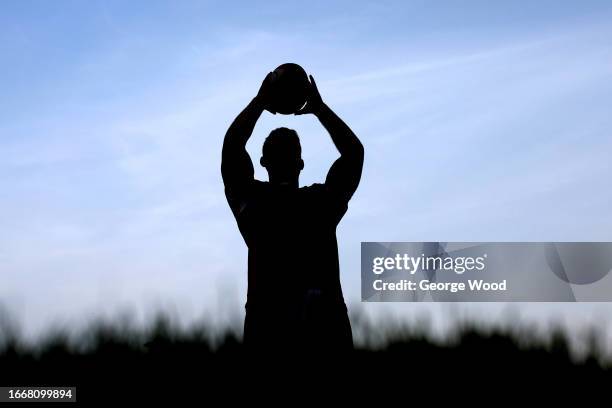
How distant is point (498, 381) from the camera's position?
9.65 m

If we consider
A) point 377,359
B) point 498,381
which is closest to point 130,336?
point 377,359

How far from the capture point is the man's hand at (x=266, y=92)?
5.69 metres

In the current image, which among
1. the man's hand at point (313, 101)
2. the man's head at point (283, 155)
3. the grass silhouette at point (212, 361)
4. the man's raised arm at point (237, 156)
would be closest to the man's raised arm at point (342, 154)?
the man's hand at point (313, 101)

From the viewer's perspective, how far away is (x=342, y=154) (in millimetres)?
5648

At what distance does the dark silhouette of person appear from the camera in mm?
5336

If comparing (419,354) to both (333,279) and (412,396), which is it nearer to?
(412,396)

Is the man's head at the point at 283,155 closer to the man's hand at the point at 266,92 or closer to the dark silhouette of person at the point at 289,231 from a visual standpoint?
the dark silhouette of person at the point at 289,231

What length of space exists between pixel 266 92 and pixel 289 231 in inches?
41.3

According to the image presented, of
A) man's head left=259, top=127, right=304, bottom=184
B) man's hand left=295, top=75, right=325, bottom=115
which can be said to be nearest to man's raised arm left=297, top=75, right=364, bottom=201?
man's hand left=295, top=75, right=325, bottom=115

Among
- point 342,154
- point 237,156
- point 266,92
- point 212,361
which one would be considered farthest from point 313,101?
point 212,361

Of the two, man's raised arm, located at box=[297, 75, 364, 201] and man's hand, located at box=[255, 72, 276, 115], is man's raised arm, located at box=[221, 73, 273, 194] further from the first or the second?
man's raised arm, located at box=[297, 75, 364, 201]

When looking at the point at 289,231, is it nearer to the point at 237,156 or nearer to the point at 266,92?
the point at 237,156

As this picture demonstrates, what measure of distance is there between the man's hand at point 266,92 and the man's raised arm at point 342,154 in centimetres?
31

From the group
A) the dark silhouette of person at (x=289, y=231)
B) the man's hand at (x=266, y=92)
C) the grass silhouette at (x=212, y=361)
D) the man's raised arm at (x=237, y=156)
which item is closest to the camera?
the dark silhouette of person at (x=289, y=231)
